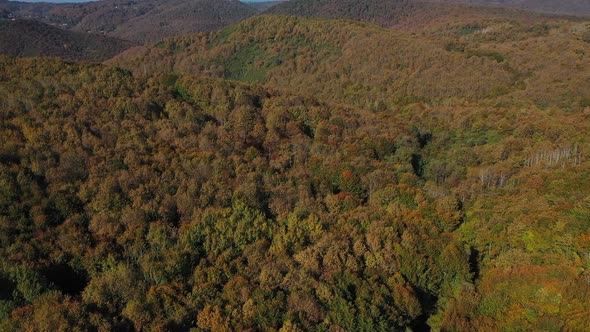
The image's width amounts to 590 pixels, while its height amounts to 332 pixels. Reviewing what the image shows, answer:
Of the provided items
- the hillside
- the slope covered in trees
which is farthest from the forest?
the hillside

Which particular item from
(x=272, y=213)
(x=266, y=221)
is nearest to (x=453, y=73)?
(x=272, y=213)

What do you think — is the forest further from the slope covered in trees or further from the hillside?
the hillside

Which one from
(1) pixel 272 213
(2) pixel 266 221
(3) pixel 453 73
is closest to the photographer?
(2) pixel 266 221

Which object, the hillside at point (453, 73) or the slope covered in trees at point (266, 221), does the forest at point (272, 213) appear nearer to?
the slope covered in trees at point (266, 221)

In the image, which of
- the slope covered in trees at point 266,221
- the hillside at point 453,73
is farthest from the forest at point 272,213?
the hillside at point 453,73

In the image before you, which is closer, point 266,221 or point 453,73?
point 266,221

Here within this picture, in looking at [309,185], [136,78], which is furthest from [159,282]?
[136,78]

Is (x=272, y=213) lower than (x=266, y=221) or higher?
lower

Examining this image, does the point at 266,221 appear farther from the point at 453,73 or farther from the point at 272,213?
the point at 453,73

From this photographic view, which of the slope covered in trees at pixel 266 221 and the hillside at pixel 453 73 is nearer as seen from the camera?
the slope covered in trees at pixel 266 221
